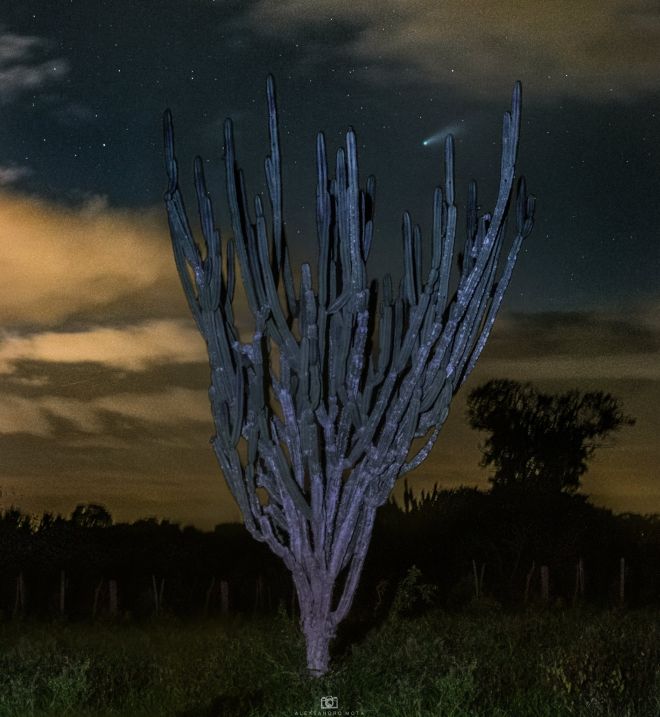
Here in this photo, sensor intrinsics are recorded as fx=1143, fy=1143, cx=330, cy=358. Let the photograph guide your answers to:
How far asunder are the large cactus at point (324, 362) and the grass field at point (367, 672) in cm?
64

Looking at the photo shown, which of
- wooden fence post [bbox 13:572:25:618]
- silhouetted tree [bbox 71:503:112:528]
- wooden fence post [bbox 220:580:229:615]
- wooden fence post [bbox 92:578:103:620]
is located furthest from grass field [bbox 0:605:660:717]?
silhouetted tree [bbox 71:503:112:528]

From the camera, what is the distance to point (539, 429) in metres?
31.0

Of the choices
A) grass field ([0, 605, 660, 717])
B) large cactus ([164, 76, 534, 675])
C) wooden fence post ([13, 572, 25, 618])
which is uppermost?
large cactus ([164, 76, 534, 675])

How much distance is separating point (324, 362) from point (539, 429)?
21.5 m

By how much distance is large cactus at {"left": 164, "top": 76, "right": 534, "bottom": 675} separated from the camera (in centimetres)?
1002

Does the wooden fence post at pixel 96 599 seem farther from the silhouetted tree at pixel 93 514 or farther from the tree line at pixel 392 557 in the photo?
the silhouetted tree at pixel 93 514

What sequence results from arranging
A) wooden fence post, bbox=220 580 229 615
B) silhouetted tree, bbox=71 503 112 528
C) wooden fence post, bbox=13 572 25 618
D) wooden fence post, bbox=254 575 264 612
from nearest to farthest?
1. wooden fence post, bbox=220 580 229 615
2. wooden fence post, bbox=13 572 25 618
3. wooden fence post, bbox=254 575 264 612
4. silhouetted tree, bbox=71 503 112 528

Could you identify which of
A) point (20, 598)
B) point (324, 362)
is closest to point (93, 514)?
point (20, 598)

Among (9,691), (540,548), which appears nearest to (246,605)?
(540,548)

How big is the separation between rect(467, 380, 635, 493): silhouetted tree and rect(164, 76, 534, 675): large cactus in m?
20.6

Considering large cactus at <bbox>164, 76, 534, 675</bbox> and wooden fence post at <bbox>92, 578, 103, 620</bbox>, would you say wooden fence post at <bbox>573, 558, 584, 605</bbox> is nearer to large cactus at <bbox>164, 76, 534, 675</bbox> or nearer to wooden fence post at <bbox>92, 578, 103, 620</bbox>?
wooden fence post at <bbox>92, 578, 103, 620</bbox>

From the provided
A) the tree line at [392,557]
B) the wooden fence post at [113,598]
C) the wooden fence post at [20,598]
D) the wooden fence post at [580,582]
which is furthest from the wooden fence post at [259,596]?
the wooden fence post at [580,582]

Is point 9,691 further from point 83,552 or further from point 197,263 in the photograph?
point 83,552

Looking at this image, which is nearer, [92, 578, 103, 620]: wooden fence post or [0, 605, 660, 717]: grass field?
[0, 605, 660, 717]: grass field
